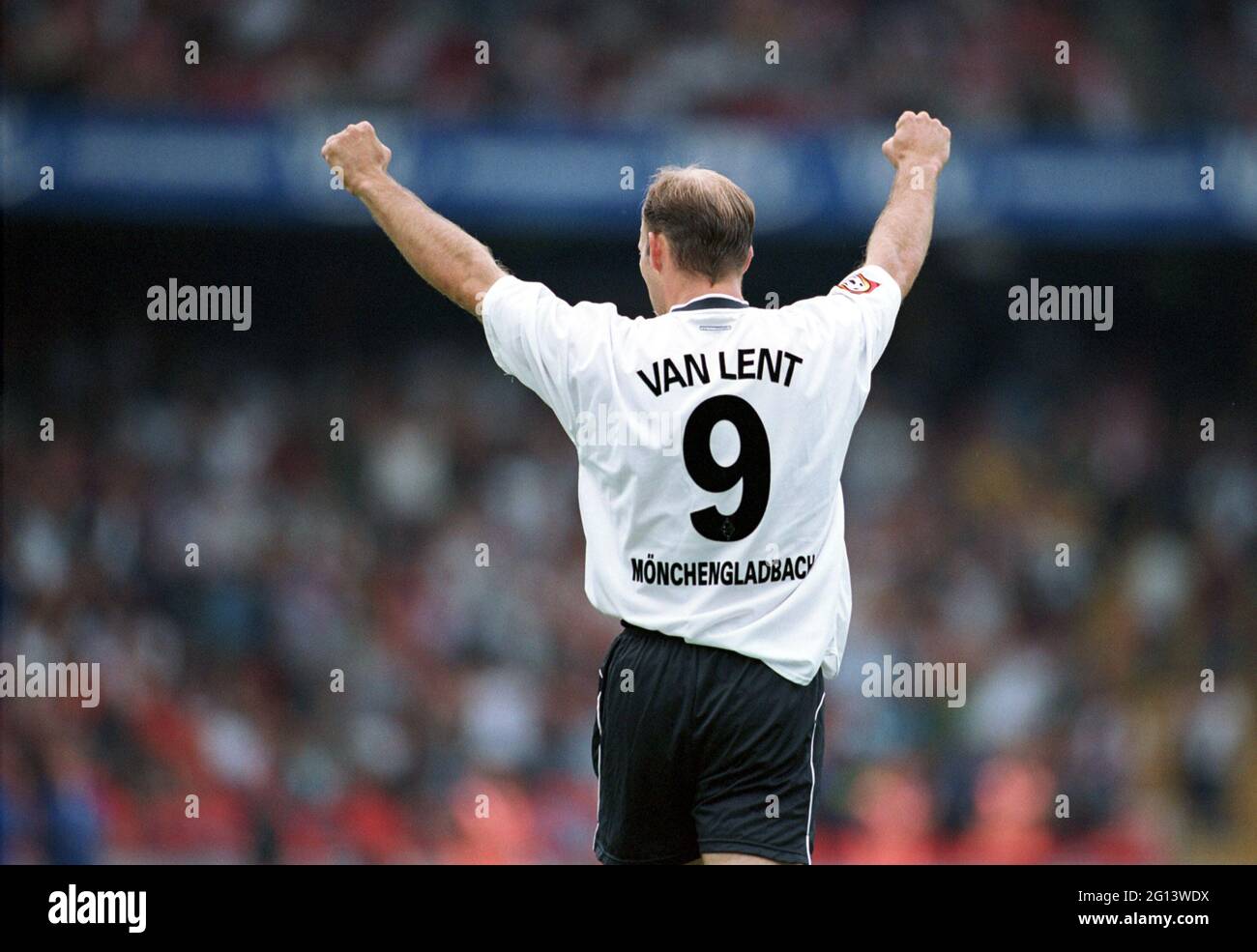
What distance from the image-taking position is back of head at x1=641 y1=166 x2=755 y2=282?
132 inches

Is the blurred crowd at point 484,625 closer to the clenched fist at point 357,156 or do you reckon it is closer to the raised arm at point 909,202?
the raised arm at point 909,202

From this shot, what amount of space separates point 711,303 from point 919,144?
85cm

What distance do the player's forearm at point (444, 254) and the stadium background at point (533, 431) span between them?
570cm

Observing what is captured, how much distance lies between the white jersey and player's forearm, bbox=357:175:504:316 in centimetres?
17

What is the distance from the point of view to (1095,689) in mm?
9680

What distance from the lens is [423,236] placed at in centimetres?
347

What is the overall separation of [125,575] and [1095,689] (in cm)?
576

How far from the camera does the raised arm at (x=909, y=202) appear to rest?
364cm
